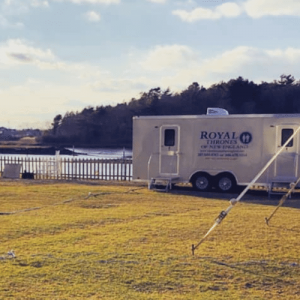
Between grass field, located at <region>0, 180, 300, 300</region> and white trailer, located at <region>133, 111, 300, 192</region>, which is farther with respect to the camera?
white trailer, located at <region>133, 111, 300, 192</region>

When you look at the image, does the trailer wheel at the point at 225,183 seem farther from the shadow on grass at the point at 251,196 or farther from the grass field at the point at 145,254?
the grass field at the point at 145,254

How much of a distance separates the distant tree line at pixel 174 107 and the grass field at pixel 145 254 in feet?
105

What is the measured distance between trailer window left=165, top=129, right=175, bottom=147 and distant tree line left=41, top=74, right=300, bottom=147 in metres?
26.5

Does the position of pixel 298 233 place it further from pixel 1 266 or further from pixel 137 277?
pixel 1 266

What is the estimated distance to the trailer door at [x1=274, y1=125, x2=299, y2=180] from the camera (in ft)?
46.1

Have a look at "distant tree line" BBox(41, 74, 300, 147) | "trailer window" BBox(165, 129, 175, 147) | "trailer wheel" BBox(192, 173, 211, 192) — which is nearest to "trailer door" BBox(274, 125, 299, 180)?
"trailer wheel" BBox(192, 173, 211, 192)

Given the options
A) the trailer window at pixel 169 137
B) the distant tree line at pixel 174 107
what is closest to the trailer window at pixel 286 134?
the trailer window at pixel 169 137

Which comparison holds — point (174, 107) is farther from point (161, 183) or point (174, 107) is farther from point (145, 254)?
point (145, 254)

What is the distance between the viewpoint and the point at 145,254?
6695 millimetres

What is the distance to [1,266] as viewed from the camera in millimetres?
6062

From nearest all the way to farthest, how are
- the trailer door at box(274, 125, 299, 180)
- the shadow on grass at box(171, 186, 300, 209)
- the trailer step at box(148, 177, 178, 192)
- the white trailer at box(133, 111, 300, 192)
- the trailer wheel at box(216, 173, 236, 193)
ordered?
the shadow on grass at box(171, 186, 300, 209)
the trailer door at box(274, 125, 299, 180)
the white trailer at box(133, 111, 300, 192)
the trailer wheel at box(216, 173, 236, 193)
the trailer step at box(148, 177, 178, 192)

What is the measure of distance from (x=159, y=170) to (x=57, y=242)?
8573 mm

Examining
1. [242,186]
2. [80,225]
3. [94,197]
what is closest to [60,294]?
[80,225]

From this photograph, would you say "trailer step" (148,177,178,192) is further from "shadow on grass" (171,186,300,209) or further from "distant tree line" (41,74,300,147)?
"distant tree line" (41,74,300,147)
